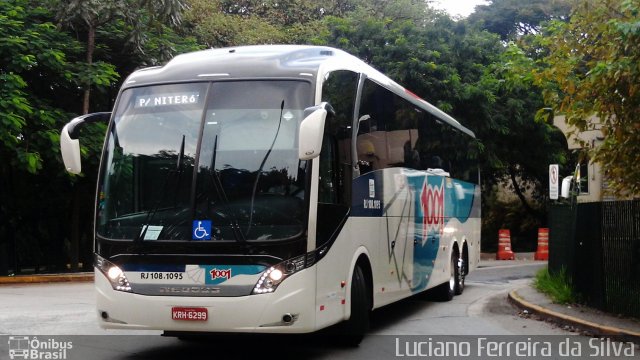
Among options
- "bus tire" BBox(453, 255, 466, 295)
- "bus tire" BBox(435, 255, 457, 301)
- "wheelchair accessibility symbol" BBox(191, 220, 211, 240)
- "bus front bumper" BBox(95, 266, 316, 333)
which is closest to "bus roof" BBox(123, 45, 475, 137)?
"wheelchair accessibility symbol" BBox(191, 220, 211, 240)

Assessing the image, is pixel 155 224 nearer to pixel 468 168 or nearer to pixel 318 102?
pixel 318 102

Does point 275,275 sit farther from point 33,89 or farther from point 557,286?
point 33,89

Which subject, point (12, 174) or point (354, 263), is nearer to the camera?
point (354, 263)

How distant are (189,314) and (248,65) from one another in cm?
279

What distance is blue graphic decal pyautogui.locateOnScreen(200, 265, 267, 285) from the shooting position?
25.7 feet

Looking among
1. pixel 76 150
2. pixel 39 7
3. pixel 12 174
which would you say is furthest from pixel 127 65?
pixel 76 150

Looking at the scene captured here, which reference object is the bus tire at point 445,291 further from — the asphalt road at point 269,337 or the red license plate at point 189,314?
the red license plate at point 189,314

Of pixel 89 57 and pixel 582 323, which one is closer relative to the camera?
pixel 582 323

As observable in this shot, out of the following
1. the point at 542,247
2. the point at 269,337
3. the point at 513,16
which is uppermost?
the point at 513,16

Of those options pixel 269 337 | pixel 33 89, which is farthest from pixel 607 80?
pixel 33 89

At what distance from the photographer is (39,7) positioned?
20.7m

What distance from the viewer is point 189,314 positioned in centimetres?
785

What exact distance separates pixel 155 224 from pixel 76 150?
1.35 meters

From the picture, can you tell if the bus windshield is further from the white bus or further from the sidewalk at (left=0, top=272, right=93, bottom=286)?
the sidewalk at (left=0, top=272, right=93, bottom=286)
